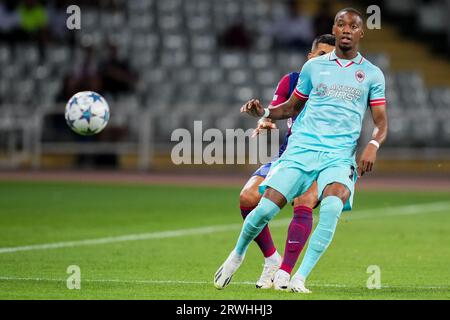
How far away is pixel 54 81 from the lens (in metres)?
26.4

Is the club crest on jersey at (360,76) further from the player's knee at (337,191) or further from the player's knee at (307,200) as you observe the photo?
the player's knee at (307,200)

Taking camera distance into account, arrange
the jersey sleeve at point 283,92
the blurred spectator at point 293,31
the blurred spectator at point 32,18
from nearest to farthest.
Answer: the jersey sleeve at point 283,92 < the blurred spectator at point 32,18 < the blurred spectator at point 293,31

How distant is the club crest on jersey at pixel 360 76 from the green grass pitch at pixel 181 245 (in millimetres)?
1681

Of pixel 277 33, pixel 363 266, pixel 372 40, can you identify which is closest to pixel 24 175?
pixel 277 33

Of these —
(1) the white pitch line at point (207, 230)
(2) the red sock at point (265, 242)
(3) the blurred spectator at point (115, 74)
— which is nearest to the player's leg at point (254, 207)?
(2) the red sock at point (265, 242)

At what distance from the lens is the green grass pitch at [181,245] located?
9242 mm

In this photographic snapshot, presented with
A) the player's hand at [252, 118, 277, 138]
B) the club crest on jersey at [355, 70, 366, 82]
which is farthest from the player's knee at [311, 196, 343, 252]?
the player's hand at [252, 118, 277, 138]

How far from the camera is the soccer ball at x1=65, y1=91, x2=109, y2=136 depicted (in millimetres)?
11938

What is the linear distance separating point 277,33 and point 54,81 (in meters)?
5.64

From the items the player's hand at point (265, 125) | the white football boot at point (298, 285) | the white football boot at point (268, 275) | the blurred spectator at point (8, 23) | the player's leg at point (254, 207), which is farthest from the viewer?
the blurred spectator at point (8, 23)

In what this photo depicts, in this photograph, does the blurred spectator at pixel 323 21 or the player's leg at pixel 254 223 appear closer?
the player's leg at pixel 254 223

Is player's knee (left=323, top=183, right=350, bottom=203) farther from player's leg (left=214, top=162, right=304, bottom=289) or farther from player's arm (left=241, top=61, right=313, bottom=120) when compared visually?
player's arm (left=241, top=61, right=313, bottom=120)

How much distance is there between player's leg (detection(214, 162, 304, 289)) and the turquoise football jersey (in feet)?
0.82
